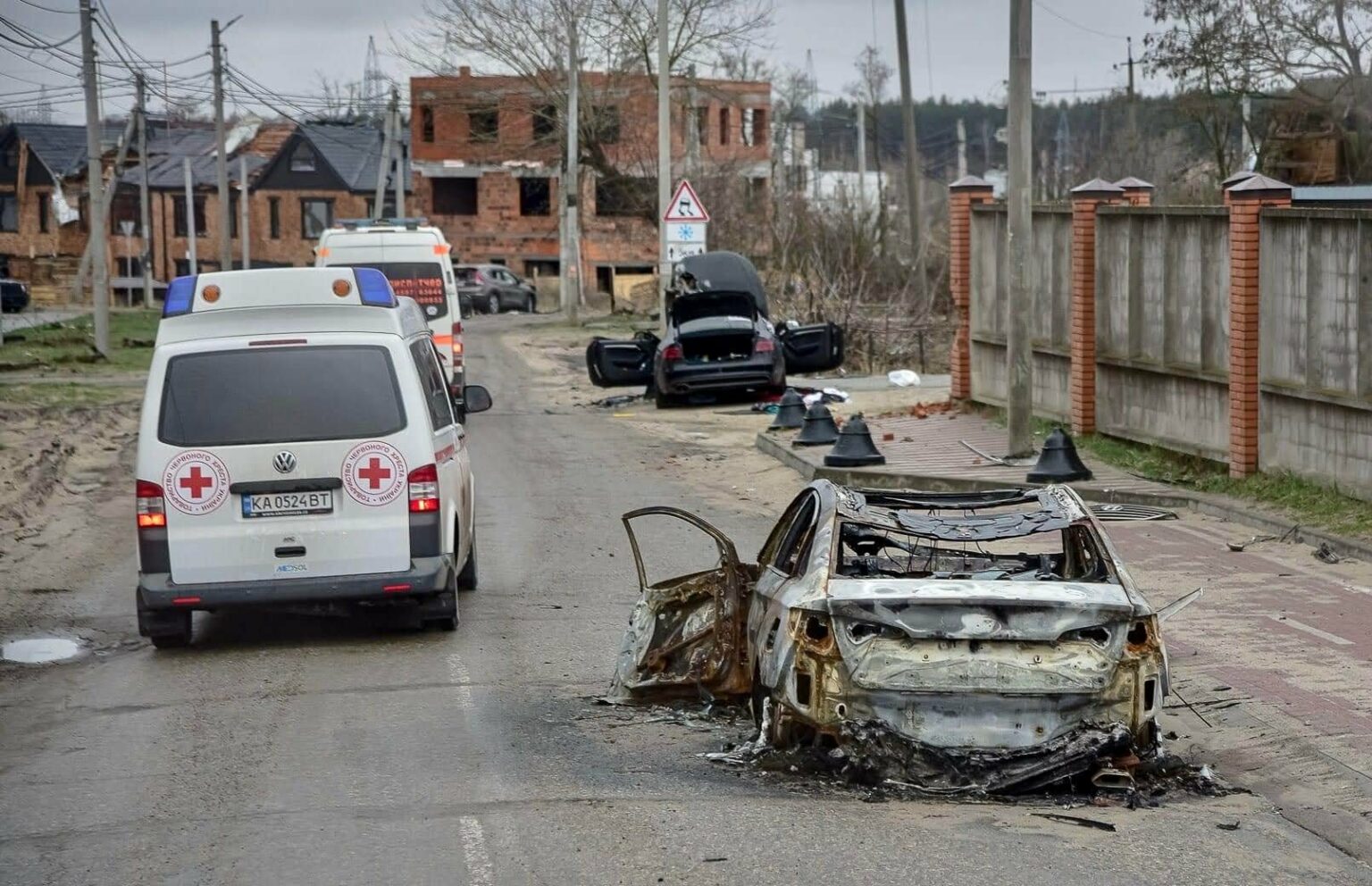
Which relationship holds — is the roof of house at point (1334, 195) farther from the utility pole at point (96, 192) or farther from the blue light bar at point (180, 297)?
the utility pole at point (96, 192)

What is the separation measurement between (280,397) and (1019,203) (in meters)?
9.52

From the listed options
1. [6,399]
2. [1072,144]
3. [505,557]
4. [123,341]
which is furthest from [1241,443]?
[1072,144]

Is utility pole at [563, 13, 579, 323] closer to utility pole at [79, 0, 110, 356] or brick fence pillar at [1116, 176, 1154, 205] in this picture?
utility pole at [79, 0, 110, 356]

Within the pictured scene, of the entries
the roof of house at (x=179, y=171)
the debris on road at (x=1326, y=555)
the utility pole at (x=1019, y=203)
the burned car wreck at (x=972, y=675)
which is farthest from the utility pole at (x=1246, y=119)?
the roof of house at (x=179, y=171)

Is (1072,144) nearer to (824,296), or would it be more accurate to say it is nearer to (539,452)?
(824,296)

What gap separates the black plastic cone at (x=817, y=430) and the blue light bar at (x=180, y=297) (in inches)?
425

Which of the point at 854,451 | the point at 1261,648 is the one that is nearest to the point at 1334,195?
the point at 854,451

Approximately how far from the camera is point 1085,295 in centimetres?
1923

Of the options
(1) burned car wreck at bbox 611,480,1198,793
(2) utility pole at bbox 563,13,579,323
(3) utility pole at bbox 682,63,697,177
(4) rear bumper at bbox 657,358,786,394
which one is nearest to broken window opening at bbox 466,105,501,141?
(3) utility pole at bbox 682,63,697,177

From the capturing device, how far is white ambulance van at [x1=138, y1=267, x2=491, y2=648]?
33.4 ft

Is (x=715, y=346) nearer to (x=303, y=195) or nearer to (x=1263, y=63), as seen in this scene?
(x=1263, y=63)

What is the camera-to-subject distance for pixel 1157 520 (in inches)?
594

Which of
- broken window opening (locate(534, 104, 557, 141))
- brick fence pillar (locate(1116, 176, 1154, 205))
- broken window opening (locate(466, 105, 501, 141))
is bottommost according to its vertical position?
brick fence pillar (locate(1116, 176, 1154, 205))

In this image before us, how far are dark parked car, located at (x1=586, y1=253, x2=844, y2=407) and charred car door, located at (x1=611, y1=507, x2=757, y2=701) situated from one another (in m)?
18.6
